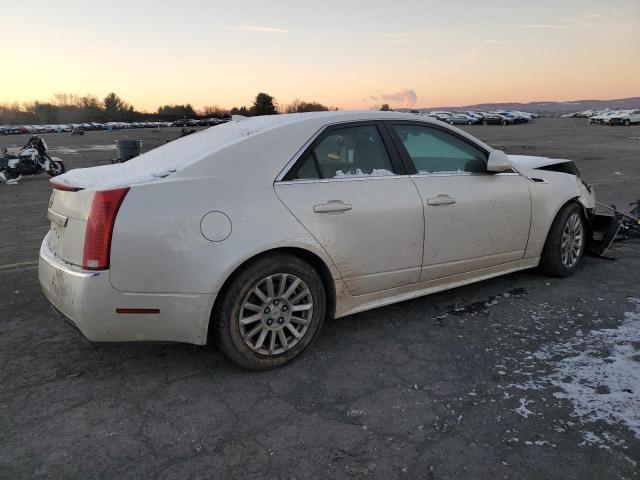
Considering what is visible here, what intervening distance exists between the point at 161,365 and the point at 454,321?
2.15 metres

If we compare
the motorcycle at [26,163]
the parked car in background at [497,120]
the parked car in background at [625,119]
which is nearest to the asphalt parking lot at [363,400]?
the motorcycle at [26,163]

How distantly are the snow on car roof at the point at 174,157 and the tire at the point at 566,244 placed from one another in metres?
2.47

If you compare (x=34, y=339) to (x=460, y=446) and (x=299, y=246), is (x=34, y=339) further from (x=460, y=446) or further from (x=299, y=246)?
(x=460, y=446)

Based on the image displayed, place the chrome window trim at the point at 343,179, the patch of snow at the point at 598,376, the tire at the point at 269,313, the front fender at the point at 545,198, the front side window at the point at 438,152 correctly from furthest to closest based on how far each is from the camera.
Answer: the front fender at the point at 545,198, the front side window at the point at 438,152, the chrome window trim at the point at 343,179, the tire at the point at 269,313, the patch of snow at the point at 598,376

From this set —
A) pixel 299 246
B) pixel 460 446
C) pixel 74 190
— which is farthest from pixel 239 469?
pixel 74 190

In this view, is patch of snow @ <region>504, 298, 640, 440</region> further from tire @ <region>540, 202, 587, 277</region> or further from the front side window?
the front side window

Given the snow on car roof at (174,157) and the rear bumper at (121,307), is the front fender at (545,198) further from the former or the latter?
the rear bumper at (121,307)

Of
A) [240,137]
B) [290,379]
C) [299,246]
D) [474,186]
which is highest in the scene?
[240,137]

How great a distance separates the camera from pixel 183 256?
8.83 ft

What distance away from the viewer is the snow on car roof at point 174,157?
2.88m

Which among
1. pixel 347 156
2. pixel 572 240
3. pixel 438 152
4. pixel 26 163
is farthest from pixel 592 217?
pixel 26 163

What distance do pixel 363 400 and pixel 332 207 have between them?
1.20 m

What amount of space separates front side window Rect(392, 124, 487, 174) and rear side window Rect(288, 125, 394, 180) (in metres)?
0.24

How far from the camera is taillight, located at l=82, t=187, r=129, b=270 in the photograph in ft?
8.63
